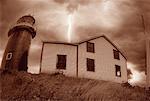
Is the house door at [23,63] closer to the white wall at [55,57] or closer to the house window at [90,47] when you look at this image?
the white wall at [55,57]

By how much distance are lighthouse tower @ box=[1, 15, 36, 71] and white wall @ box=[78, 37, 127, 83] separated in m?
5.86

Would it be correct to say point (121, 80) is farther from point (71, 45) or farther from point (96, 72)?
point (71, 45)

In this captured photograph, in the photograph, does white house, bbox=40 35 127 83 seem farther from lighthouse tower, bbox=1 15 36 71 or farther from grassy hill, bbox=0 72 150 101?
lighthouse tower, bbox=1 15 36 71

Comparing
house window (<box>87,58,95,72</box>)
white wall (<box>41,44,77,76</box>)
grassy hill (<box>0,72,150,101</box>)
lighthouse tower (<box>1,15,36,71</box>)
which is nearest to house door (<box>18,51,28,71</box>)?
lighthouse tower (<box>1,15,36,71</box>)

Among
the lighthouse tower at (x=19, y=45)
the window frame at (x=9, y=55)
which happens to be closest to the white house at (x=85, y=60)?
the lighthouse tower at (x=19, y=45)

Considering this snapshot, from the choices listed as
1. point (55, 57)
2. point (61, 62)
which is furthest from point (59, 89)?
point (55, 57)

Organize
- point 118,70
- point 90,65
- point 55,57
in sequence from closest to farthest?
point 55,57, point 90,65, point 118,70

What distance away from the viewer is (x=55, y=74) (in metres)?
21.9

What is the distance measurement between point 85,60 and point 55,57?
3182 mm

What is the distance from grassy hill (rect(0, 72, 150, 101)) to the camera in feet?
55.5

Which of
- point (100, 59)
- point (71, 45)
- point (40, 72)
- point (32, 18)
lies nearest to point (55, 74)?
point (40, 72)

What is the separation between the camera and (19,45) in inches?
936

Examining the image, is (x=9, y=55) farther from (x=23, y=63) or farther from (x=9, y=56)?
(x=23, y=63)

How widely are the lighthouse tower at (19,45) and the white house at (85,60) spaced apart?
77.3 inches
